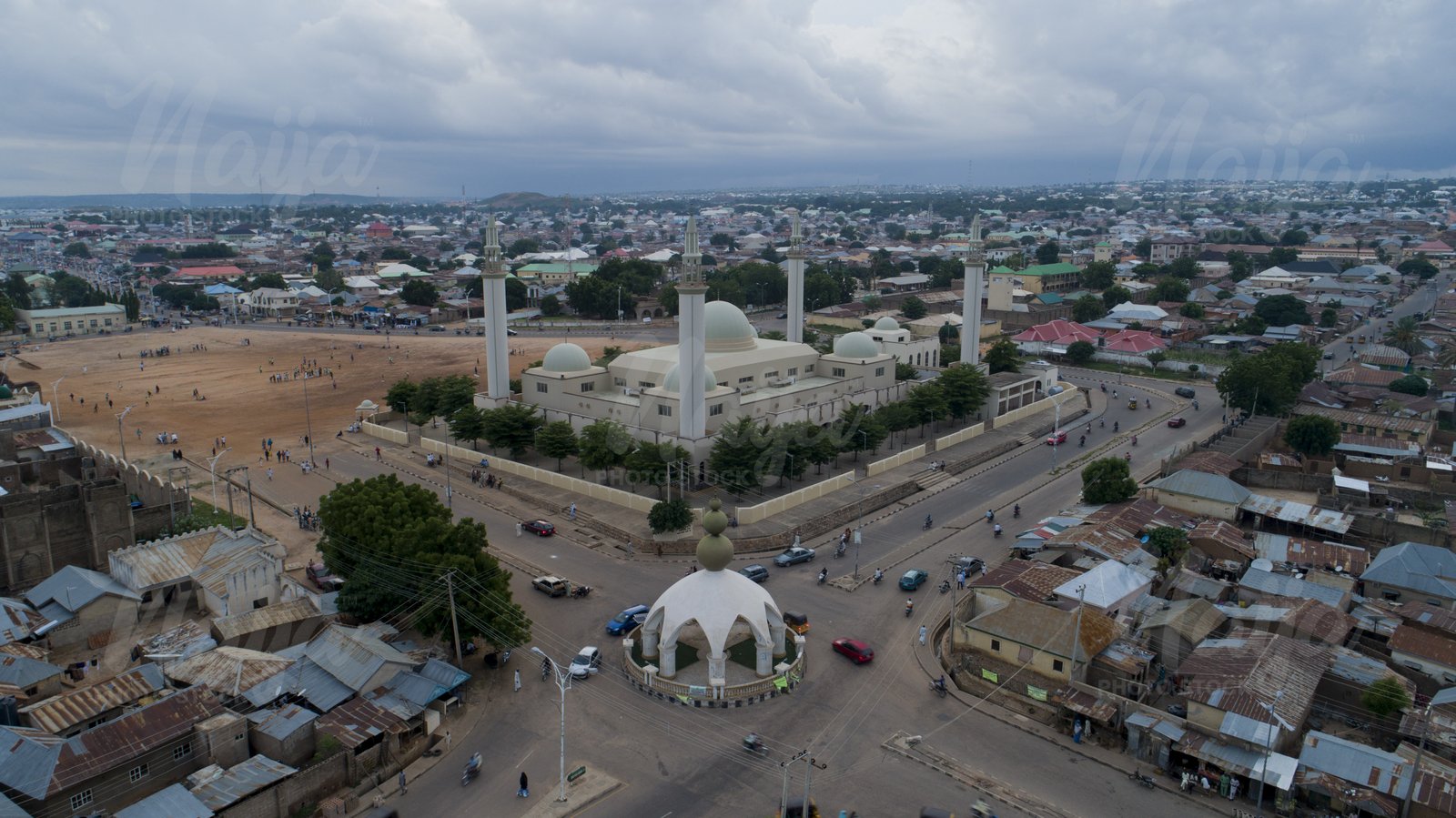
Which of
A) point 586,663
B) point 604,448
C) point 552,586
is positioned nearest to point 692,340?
point 604,448

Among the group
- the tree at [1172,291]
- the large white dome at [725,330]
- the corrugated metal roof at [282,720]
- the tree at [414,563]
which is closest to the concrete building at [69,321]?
the large white dome at [725,330]

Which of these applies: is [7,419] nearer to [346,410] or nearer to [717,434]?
[346,410]

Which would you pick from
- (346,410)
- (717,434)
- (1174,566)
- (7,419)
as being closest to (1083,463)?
(1174,566)

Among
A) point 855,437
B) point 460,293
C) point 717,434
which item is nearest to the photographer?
point 717,434

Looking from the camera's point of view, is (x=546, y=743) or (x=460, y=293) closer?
(x=546, y=743)

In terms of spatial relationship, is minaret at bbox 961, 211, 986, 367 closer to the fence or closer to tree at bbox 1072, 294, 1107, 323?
the fence

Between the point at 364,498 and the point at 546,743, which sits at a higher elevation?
the point at 364,498
